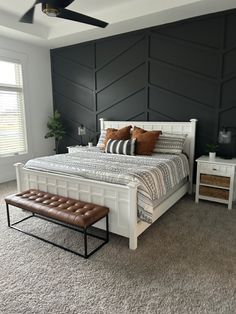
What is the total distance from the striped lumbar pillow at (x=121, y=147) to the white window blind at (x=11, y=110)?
2.28 m

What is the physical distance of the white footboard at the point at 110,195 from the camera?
2.27 metres

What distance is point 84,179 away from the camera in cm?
257

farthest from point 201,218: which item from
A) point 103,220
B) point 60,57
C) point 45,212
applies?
point 60,57

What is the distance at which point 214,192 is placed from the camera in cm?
339

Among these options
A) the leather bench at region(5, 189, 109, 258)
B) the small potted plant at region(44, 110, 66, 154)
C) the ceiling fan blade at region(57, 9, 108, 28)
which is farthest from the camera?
the small potted plant at region(44, 110, 66, 154)

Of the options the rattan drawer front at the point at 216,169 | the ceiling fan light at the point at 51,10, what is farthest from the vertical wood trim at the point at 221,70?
the ceiling fan light at the point at 51,10

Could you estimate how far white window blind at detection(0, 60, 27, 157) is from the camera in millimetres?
4582

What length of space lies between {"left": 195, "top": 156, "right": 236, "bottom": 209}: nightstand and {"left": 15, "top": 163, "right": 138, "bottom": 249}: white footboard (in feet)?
5.21

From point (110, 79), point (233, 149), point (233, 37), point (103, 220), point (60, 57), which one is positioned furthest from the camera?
point (60, 57)

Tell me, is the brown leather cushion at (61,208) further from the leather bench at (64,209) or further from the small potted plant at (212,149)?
the small potted plant at (212,149)

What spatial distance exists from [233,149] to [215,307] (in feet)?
8.31

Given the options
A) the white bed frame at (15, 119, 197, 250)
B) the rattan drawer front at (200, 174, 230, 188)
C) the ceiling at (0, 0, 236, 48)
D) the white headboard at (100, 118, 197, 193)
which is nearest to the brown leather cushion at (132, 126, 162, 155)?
the white headboard at (100, 118, 197, 193)

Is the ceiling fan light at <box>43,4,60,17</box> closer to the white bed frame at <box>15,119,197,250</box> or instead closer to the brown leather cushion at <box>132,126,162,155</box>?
the white bed frame at <box>15,119,197,250</box>

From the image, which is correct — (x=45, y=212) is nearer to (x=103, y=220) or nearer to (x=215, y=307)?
(x=103, y=220)
